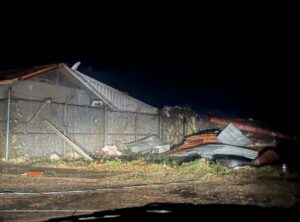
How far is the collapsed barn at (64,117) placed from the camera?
56.8 ft

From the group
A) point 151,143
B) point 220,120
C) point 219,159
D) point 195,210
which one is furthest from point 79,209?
point 220,120

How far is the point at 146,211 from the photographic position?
753 cm

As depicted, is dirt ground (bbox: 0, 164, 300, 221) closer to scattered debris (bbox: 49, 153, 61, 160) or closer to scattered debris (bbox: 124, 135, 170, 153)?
scattered debris (bbox: 49, 153, 61, 160)

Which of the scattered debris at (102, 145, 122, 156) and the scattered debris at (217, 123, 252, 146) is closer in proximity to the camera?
the scattered debris at (217, 123, 252, 146)

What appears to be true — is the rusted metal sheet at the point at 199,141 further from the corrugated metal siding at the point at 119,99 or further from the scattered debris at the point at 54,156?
the scattered debris at the point at 54,156

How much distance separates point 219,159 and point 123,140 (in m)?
8.32

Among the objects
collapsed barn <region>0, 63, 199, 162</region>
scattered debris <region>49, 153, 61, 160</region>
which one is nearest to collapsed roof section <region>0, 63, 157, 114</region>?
collapsed barn <region>0, 63, 199, 162</region>

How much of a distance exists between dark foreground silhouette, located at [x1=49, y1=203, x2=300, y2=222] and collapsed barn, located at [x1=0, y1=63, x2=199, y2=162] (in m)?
10.6

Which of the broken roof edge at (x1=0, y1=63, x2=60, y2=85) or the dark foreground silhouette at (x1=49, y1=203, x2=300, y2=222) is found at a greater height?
the broken roof edge at (x1=0, y1=63, x2=60, y2=85)

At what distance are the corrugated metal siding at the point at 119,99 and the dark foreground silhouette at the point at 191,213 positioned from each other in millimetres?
15573

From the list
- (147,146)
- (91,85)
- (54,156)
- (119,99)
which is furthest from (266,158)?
(119,99)

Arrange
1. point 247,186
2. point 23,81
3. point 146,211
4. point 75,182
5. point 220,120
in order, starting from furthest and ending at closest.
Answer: point 220,120
point 23,81
point 75,182
point 247,186
point 146,211

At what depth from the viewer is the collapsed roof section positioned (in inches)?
724

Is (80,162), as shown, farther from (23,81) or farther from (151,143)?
(151,143)
